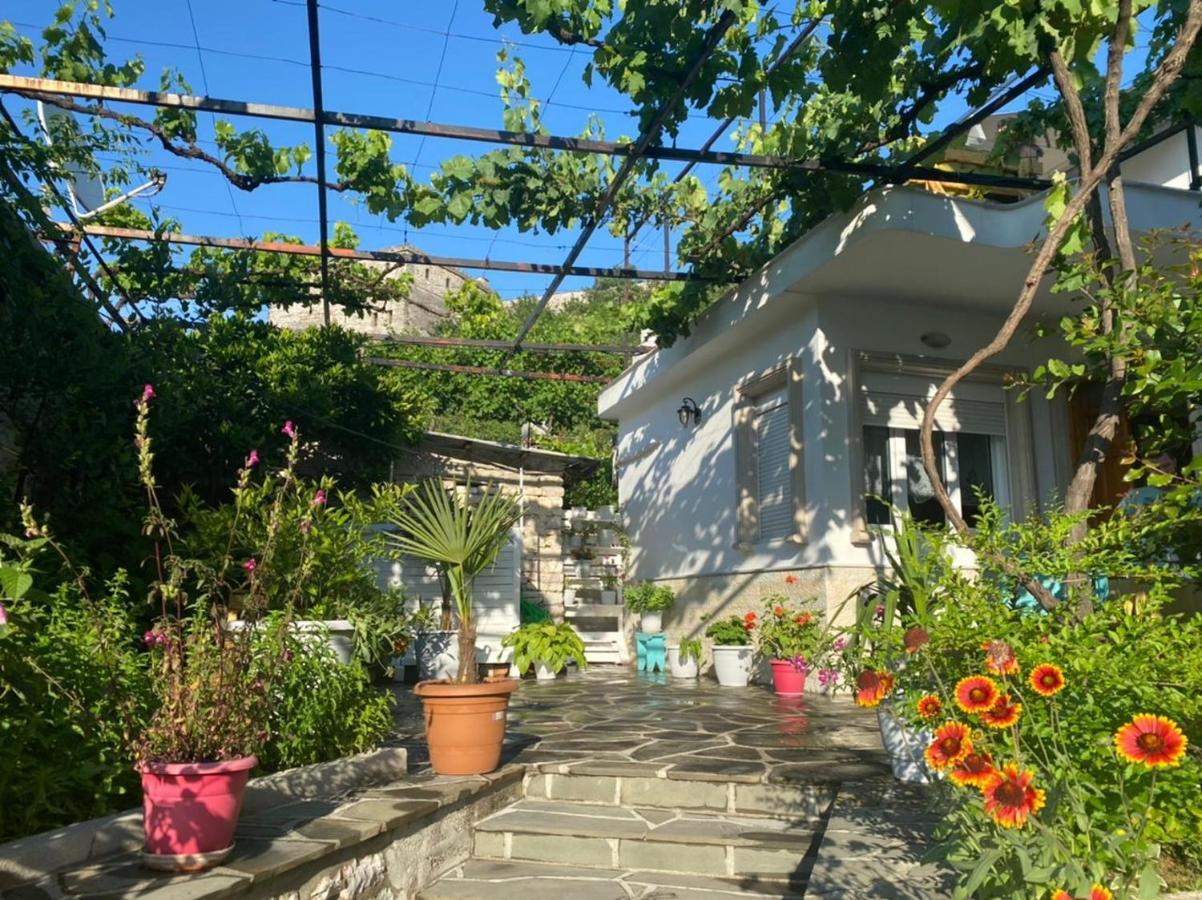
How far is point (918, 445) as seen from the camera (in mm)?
8805

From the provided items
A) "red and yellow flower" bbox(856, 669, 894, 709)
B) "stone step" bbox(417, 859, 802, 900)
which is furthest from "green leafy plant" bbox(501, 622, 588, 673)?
"red and yellow flower" bbox(856, 669, 894, 709)

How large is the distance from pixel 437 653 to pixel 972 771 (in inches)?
300

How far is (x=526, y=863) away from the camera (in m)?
4.14

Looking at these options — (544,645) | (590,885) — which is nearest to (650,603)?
(544,645)

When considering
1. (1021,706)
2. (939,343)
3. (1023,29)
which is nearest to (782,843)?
(1021,706)

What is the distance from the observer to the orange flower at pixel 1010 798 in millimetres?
2098

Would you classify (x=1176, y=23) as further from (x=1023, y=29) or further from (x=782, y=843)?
(x=782, y=843)

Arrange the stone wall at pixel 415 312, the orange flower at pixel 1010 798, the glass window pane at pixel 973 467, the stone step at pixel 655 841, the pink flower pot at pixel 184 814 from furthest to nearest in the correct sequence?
the stone wall at pixel 415 312 < the glass window pane at pixel 973 467 < the stone step at pixel 655 841 < the pink flower pot at pixel 184 814 < the orange flower at pixel 1010 798

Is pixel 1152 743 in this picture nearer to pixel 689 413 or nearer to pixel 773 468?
pixel 773 468

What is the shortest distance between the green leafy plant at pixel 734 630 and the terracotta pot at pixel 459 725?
4747mm

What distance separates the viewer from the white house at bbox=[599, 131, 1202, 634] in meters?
7.25

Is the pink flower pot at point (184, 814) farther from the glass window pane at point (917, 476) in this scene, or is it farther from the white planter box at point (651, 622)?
the white planter box at point (651, 622)

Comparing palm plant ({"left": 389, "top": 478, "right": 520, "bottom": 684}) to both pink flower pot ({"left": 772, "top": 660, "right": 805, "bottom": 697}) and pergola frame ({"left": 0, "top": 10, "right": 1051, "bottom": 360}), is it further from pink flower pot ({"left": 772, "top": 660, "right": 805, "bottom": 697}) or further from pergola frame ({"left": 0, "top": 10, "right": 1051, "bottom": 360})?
pink flower pot ({"left": 772, "top": 660, "right": 805, "bottom": 697})

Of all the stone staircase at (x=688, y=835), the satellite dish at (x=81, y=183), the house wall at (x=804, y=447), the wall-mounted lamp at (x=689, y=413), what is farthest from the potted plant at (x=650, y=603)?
the satellite dish at (x=81, y=183)
